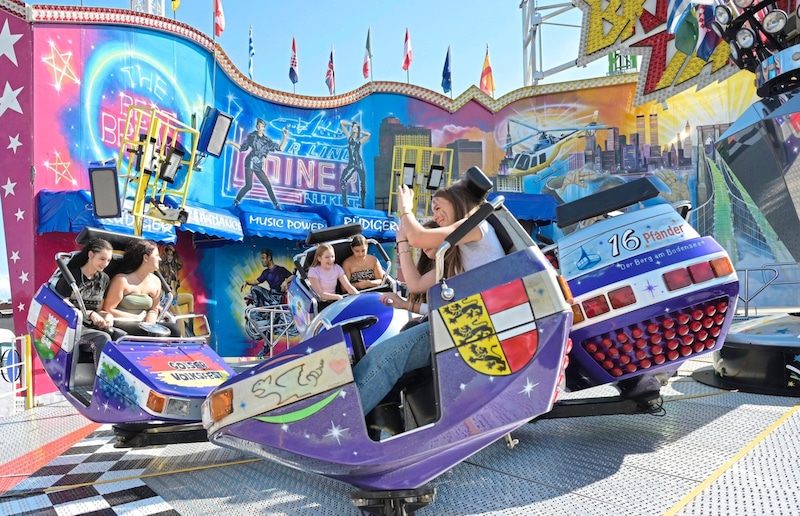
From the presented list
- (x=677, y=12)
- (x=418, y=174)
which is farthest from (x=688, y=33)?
(x=418, y=174)

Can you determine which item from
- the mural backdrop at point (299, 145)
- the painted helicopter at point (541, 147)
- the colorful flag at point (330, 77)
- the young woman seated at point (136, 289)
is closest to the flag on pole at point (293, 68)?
the colorful flag at point (330, 77)

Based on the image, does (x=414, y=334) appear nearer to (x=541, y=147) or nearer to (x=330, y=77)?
(x=541, y=147)

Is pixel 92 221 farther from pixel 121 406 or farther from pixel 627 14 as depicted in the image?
pixel 627 14

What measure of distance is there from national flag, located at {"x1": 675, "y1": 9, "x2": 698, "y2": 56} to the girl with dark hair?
7.20 m

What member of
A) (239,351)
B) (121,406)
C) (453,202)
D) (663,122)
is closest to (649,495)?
(453,202)

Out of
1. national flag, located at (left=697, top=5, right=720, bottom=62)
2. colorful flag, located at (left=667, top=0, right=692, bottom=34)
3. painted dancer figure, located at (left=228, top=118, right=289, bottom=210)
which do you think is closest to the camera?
national flag, located at (left=697, top=5, right=720, bottom=62)

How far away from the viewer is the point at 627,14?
9961 mm

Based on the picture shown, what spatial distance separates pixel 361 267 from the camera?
520cm

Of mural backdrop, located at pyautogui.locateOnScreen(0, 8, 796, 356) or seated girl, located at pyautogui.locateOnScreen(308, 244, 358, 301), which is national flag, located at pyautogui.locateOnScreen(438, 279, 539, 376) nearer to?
seated girl, located at pyautogui.locateOnScreen(308, 244, 358, 301)

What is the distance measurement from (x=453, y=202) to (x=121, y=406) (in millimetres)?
2178

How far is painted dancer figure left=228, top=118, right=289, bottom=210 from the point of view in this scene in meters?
10.4

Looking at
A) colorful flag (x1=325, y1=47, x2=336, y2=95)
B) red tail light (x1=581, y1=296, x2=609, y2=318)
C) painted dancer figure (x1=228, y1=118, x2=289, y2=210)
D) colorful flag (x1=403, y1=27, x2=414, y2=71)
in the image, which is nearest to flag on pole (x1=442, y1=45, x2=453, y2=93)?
colorful flag (x1=403, y1=27, x2=414, y2=71)

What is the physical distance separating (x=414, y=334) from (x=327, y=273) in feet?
10.1

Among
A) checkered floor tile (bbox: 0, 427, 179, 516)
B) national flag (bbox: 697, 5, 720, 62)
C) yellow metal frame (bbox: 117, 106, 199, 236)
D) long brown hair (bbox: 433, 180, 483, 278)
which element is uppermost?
national flag (bbox: 697, 5, 720, 62)
